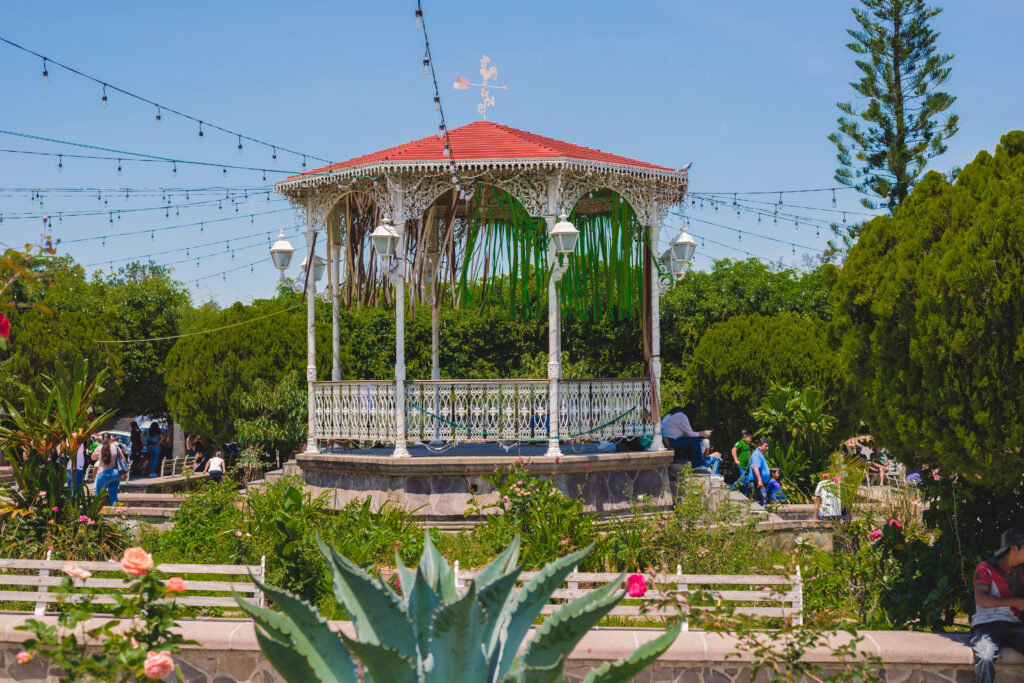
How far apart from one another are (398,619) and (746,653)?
2.86 metres

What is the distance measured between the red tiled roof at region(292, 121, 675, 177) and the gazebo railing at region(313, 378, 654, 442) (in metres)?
2.60

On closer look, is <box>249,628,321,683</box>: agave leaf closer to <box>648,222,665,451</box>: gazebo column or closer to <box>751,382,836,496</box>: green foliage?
<box>648,222,665,451</box>: gazebo column

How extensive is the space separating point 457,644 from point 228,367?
18904 mm

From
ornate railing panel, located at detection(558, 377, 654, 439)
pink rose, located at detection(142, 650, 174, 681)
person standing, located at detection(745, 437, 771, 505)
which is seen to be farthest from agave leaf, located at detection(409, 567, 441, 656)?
person standing, located at detection(745, 437, 771, 505)

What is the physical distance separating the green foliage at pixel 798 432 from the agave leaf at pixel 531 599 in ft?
36.6

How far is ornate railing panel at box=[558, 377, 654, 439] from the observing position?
10.6m

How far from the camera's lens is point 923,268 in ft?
19.7

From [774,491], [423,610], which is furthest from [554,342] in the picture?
[423,610]

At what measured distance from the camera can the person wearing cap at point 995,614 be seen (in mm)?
5242

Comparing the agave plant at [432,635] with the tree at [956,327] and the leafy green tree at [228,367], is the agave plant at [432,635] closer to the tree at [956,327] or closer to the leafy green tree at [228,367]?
the tree at [956,327]

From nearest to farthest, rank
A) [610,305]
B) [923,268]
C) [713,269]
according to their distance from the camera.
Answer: [923,268], [610,305], [713,269]

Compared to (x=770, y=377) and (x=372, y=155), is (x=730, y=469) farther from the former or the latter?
(x=372, y=155)

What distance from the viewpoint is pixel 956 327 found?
5.69m

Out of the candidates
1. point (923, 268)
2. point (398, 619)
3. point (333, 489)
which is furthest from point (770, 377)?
point (398, 619)
